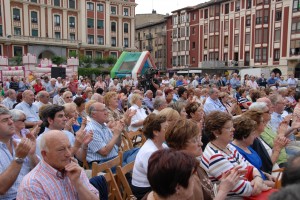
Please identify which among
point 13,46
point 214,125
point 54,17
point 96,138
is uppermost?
point 54,17

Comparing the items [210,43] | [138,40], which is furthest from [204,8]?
[138,40]

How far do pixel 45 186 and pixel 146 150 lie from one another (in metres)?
1.20

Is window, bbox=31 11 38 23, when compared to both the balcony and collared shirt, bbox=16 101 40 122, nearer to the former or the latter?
the balcony

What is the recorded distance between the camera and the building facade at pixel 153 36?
6131cm

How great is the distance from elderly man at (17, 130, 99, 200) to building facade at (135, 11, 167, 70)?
58880mm

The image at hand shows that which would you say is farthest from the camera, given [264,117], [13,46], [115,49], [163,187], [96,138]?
[115,49]

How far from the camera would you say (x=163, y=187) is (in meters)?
1.83

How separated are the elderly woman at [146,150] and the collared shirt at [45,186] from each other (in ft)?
2.62

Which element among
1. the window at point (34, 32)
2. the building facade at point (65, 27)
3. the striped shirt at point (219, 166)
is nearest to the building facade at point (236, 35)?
the building facade at point (65, 27)

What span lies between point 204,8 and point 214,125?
50.7 m

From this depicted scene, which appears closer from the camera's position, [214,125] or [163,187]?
[163,187]

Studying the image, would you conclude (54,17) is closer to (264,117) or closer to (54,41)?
(54,41)

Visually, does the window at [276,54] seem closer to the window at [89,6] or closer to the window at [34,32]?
the window at [89,6]

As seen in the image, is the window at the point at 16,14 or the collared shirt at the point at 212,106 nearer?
the collared shirt at the point at 212,106
